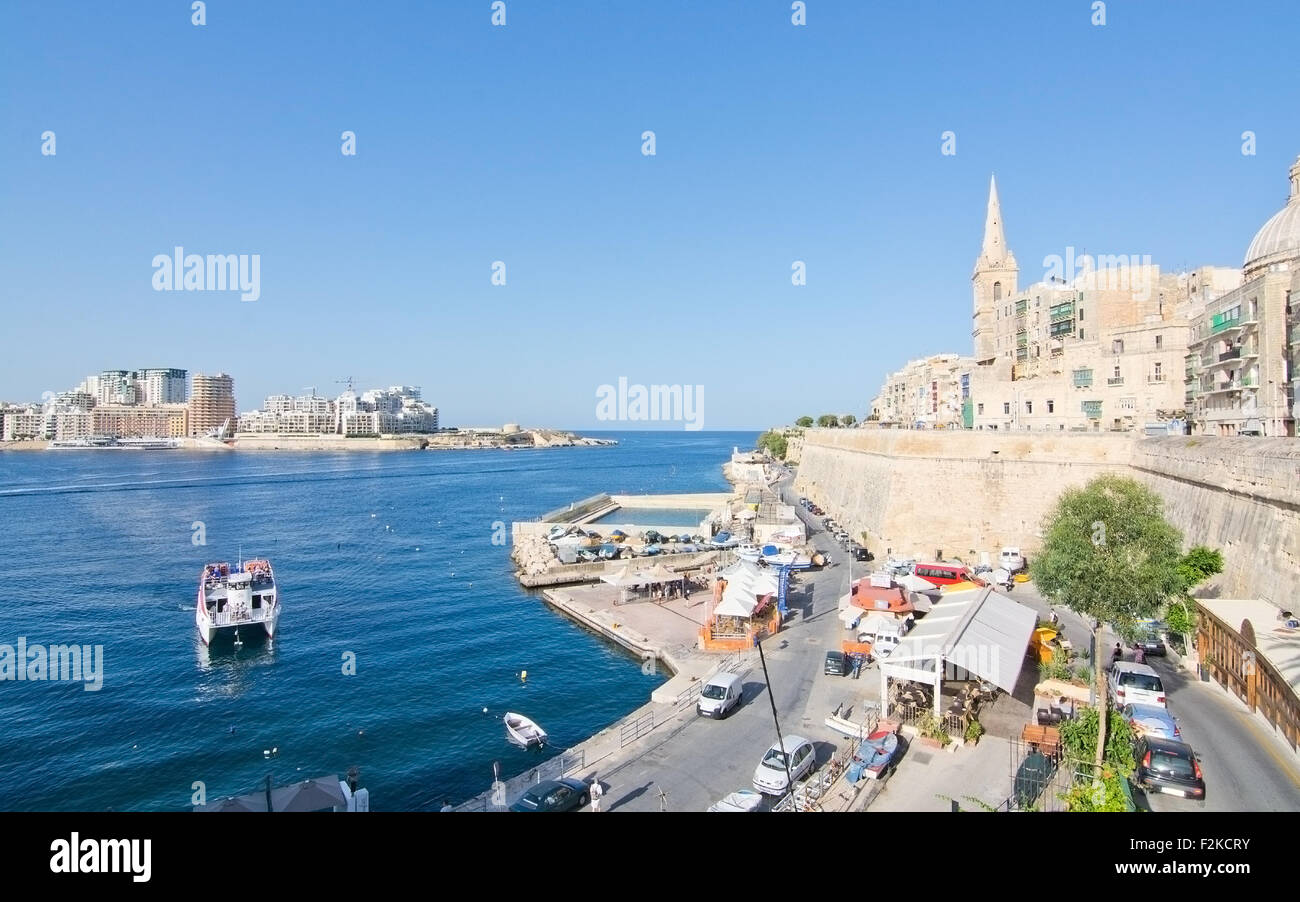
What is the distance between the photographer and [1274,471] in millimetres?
17938

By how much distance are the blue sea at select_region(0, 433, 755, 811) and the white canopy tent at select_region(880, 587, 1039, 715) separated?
25.3 ft

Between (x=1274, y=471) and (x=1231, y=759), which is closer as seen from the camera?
(x=1231, y=759)

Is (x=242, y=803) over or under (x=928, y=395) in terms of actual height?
under

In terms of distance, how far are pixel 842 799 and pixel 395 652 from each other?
18.3 m

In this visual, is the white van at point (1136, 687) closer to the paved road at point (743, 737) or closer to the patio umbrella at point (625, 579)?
the paved road at point (743, 737)

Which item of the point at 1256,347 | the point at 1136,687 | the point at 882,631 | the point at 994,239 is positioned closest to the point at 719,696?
the point at 882,631

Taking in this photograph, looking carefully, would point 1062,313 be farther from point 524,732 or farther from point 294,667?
point 294,667

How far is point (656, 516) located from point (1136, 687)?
161 feet

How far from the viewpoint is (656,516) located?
6328cm

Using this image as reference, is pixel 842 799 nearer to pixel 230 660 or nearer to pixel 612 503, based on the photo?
pixel 230 660

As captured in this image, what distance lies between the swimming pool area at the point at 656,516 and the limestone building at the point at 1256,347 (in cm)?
3339
